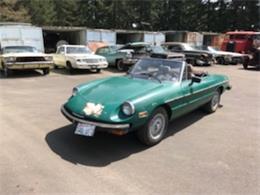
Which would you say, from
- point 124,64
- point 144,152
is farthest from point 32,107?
point 124,64

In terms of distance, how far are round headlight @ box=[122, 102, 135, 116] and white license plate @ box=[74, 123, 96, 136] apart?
0.51m

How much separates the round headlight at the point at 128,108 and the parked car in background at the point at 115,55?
1130cm

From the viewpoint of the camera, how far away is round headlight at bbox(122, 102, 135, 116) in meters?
4.11

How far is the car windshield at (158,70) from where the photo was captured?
5.44m

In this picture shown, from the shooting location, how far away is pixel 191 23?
50656mm

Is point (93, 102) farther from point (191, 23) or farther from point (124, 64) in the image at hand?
point (191, 23)

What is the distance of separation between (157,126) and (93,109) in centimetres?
116

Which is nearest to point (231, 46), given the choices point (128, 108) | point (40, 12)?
point (128, 108)

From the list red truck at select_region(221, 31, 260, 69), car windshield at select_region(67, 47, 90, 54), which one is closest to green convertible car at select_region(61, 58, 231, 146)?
car windshield at select_region(67, 47, 90, 54)

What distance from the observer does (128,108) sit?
4141 mm

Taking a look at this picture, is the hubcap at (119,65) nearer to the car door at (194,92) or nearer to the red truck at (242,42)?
the car door at (194,92)

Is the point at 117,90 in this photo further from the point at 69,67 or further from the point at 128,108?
the point at 69,67

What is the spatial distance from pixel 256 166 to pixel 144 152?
1625mm

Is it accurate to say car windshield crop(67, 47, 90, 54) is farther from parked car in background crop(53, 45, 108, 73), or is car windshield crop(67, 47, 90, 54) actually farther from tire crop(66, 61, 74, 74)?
tire crop(66, 61, 74, 74)
